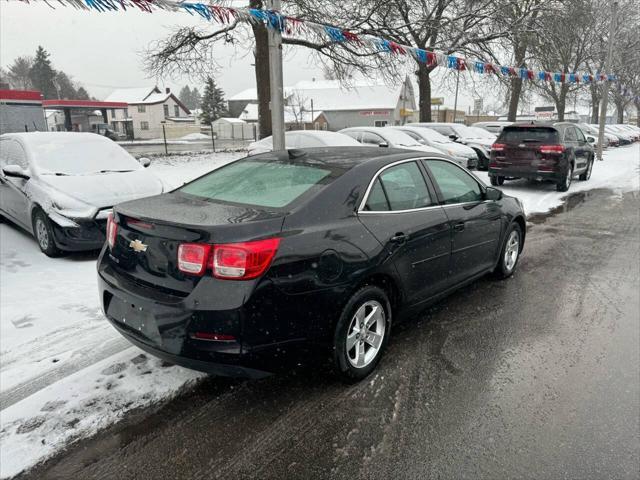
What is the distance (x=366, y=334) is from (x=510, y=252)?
283 centimetres

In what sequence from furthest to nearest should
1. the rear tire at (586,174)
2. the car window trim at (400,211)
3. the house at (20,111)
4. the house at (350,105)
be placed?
the house at (350,105) < the house at (20,111) < the rear tire at (586,174) < the car window trim at (400,211)

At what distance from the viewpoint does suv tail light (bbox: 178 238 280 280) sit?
2619 mm

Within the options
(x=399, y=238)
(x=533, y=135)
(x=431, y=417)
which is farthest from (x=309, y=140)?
(x=431, y=417)

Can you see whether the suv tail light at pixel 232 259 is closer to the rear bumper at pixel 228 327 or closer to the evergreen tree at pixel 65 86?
the rear bumper at pixel 228 327

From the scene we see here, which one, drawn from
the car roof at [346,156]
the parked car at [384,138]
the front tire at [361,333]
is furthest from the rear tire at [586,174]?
the front tire at [361,333]

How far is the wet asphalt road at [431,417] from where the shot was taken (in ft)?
8.25

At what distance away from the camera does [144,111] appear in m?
68.4

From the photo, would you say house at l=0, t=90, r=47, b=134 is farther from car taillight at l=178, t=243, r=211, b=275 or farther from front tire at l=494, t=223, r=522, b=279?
car taillight at l=178, t=243, r=211, b=275

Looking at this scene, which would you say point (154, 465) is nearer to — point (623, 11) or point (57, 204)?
point (57, 204)

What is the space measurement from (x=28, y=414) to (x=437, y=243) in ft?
9.88

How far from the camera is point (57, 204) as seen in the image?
5.85 metres

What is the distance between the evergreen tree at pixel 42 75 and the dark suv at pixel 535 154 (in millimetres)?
86181

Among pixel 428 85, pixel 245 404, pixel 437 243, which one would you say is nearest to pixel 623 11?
pixel 428 85

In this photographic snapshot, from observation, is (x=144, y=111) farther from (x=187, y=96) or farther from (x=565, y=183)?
(x=187, y=96)
